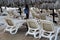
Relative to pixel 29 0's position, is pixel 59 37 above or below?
below

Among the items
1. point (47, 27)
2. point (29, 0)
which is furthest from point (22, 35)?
point (29, 0)

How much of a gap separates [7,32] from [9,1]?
224 inches

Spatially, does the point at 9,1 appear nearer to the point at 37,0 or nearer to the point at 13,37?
the point at 37,0

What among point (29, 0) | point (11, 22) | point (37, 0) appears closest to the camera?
point (11, 22)

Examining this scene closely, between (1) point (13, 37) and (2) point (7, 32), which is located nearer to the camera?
(1) point (13, 37)

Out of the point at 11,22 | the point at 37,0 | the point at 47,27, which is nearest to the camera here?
the point at 47,27

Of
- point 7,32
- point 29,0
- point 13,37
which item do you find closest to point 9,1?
point 29,0

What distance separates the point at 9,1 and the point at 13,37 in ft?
21.2

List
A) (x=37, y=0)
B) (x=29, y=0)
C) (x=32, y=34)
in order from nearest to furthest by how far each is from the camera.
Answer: (x=32, y=34), (x=29, y=0), (x=37, y=0)

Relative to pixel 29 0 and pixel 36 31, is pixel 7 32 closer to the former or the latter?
pixel 36 31

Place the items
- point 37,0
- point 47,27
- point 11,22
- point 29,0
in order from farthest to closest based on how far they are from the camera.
Answer: point 37,0 < point 29,0 < point 11,22 < point 47,27

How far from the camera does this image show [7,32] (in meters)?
5.91

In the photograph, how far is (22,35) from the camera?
539cm

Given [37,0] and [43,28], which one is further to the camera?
[37,0]
